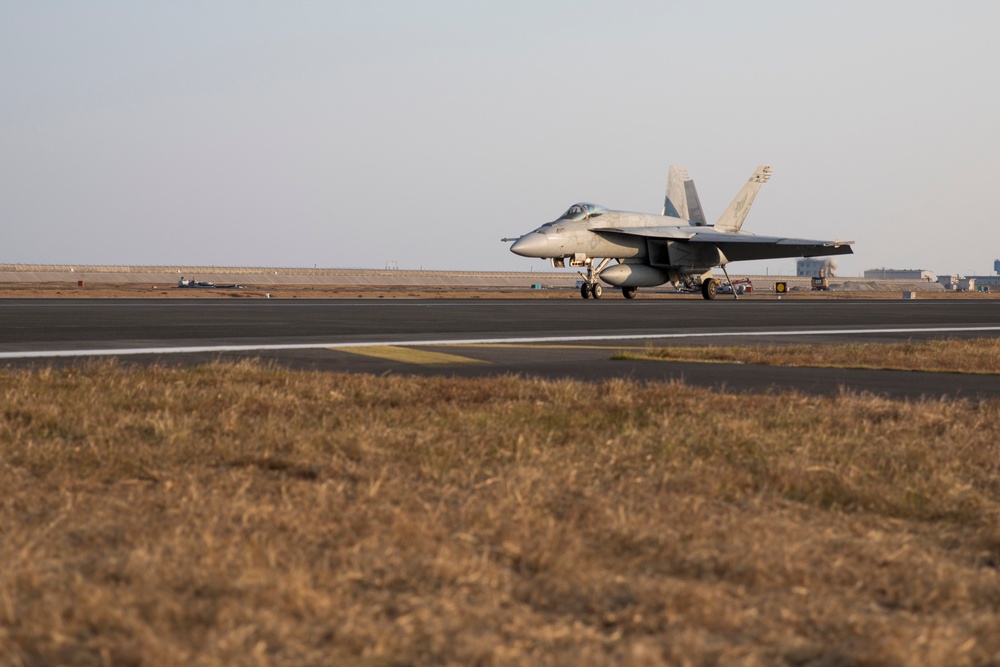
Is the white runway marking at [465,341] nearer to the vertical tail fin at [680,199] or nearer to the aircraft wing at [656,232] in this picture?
the aircraft wing at [656,232]

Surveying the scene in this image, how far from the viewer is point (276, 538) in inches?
171

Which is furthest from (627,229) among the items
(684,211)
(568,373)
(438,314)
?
(568,373)

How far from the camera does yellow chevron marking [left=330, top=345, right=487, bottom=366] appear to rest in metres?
13.7

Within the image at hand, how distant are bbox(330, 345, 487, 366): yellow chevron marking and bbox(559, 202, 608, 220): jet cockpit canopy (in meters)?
28.2

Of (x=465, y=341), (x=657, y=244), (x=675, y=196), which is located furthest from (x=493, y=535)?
(x=675, y=196)

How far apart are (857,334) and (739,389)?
1158cm

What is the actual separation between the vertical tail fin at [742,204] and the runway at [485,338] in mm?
19788

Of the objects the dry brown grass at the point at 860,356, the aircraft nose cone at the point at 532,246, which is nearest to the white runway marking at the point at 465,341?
the dry brown grass at the point at 860,356

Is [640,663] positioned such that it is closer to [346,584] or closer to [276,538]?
[346,584]

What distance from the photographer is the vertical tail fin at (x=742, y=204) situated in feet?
167

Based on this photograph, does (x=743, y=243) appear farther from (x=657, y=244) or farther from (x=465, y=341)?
(x=465, y=341)

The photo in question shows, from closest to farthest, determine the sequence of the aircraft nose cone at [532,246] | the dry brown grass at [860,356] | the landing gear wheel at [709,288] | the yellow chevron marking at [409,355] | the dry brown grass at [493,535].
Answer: the dry brown grass at [493,535] < the dry brown grass at [860,356] < the yellow chevron marking at [409,355] < the aircraft nose cone at [532,246] < the landing gear wheel at [709,288]

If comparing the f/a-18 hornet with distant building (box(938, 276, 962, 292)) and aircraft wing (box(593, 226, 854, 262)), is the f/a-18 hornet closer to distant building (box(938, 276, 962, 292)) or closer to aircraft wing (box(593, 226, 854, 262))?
aircraft wing (box(593, 226, 854, 262))

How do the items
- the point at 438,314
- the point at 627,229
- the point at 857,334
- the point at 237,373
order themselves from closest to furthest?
the point at 237,373 < the point at 857,334 < the point at 438,314 < the point at 627,229
